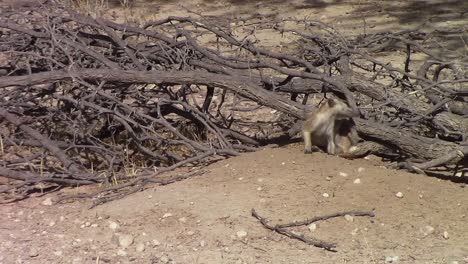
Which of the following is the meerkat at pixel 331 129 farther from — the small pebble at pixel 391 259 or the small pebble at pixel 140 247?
the small pebble at pixel 140 247

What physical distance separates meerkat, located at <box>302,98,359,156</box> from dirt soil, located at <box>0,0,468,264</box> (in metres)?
0.17

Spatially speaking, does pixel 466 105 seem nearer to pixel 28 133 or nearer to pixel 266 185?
pixel 266 185

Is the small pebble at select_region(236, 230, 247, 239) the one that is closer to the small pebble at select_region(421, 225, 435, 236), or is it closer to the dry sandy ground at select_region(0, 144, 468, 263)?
the dry sandy ground at select_region(0, 144, 468, 263)

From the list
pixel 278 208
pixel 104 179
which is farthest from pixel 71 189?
pixel 278 208

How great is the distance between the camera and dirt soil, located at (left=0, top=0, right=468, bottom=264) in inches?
185

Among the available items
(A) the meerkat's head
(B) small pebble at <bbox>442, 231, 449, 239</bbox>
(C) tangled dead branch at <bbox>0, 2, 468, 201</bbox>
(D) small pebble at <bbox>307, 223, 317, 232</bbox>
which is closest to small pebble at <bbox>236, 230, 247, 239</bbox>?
(D) small pebble at <bbox>307, 223, 317, 232</bbox>

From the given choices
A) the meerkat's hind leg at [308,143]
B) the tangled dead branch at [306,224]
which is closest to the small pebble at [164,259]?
the tangled dead branch at [306,224]

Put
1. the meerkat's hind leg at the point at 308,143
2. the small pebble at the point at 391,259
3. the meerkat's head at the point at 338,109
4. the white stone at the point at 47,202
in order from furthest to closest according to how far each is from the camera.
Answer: the meerkat's hind leg at the point at 308,143 → the meerkat's head at the point at 338,109 → the white stone at the point at 47,202 → the small pebble at the point at 391,259

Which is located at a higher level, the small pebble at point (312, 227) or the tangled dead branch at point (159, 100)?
the tangled dead branch at point (159, 100)

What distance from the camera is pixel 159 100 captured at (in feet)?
20.4

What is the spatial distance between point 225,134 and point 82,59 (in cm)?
138

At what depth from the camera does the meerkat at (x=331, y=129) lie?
585 centimetres

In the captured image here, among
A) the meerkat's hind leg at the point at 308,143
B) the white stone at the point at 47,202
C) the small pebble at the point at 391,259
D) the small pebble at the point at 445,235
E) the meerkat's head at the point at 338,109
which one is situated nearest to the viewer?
the small pebble at the point at 391,259

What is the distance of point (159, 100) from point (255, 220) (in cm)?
164
